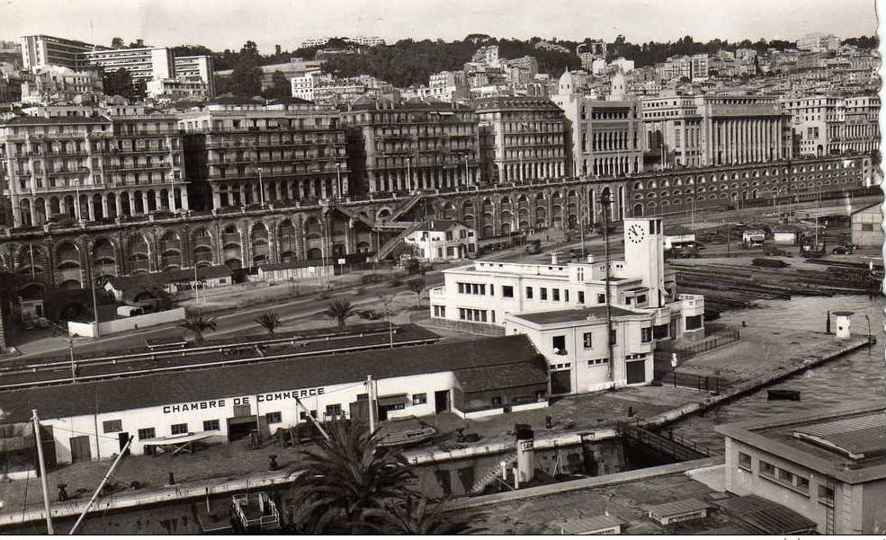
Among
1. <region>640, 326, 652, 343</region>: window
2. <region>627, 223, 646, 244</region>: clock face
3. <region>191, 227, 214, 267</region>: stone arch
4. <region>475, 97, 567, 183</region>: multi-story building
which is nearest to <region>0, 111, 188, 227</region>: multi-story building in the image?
<region>191, 227, 214, 267</region>: stone arch

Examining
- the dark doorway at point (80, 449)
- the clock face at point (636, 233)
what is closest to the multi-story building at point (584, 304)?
the clock face at point (636, 233)

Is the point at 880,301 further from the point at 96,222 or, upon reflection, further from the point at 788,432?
the point at 96,222

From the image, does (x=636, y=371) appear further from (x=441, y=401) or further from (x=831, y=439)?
(x=831, y=439)

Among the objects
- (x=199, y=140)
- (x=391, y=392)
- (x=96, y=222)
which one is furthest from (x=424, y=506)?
(x=199, y=140)

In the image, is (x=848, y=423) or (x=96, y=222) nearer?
(x=848, y=423)

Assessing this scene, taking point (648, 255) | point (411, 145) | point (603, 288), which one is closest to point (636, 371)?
point (603, 288)

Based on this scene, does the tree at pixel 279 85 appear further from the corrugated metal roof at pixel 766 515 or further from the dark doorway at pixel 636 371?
the corrugated metal roof at pixel 766 515
